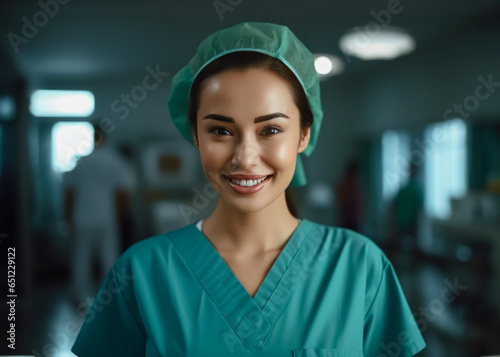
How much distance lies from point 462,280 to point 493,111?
0.58 metres

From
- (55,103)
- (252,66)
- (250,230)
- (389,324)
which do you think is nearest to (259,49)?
(252,66)

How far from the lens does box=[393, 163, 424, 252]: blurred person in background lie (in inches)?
53.4

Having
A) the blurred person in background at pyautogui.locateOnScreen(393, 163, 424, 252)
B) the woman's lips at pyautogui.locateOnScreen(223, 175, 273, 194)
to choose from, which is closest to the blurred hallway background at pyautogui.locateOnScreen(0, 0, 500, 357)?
the blurred person in background at pyautogui.locateOnScreen(393, 163, 424, 252)

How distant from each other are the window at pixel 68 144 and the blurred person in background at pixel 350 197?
813 mm

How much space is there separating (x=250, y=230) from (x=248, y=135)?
0.23 meters

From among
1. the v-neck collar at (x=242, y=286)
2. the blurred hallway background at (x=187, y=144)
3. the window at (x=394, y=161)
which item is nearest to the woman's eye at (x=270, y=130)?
the v-neck collar at (x=242, y=286)

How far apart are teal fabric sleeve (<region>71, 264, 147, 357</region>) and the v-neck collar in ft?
0.47

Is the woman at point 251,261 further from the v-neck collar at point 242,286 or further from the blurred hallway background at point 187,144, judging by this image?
the blurred hallway background at point 187,144

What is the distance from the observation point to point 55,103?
1327mm

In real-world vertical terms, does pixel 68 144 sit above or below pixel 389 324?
above

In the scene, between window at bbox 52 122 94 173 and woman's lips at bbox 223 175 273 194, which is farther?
window at bbox 52 122 94 173

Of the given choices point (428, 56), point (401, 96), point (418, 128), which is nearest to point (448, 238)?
point (418, 128)

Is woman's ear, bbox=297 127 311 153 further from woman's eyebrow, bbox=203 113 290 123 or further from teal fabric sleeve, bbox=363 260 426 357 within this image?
teal fabric sleeve, bbox=363 260 426 357

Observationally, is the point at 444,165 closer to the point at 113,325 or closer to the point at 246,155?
the point at 246,155
